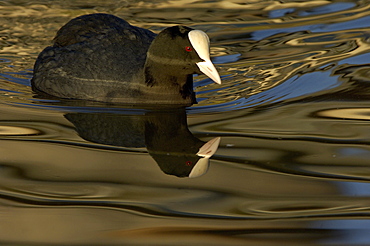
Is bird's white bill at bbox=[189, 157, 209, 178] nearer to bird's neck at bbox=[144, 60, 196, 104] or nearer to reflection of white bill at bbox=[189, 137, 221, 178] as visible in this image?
reflection of white bill at bbox=[189, 137, 221, 178]

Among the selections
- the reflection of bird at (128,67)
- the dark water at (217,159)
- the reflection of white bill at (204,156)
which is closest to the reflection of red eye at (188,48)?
the reflection of bird at (128,67)

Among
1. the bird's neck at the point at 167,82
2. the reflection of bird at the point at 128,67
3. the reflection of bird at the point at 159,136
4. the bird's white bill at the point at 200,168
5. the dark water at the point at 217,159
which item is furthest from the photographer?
the bird's neck at the point at 167,82

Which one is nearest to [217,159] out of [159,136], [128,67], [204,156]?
[204,156]

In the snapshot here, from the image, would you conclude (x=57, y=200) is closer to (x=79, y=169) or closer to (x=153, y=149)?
(x=79, y=169)

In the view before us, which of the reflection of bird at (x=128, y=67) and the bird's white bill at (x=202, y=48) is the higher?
the bird's white bill at (x=202, y=48)

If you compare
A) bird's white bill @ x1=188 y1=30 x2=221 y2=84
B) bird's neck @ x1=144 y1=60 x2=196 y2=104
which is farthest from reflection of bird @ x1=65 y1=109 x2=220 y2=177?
bird's white bill @ x1=188 y1=30 x2=221 y2=84

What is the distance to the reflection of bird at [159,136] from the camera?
402cm

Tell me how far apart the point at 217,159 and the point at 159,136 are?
1.93 ft

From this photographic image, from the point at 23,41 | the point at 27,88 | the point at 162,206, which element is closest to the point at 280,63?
the point at 27,88

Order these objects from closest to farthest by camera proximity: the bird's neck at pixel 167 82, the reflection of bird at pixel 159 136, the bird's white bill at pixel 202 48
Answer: the reflection of bird at pixel 159 136
the bird's white bill at pixel 202 48
the bird's neck at pixel 167 82

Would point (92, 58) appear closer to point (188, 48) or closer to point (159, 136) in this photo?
point (188, 48)

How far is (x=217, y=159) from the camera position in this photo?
4074 mm

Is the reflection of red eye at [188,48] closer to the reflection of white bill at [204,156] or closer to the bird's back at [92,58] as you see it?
the bird's back at [92,58]

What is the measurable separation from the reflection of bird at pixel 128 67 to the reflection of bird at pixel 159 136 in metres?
0.33
